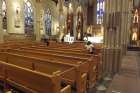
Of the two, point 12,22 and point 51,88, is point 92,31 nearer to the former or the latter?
point 12,22

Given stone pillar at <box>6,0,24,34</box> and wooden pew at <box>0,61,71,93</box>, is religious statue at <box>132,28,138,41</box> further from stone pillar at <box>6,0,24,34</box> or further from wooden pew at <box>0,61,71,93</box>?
wooden pew at <box>0,61,71,93</box>

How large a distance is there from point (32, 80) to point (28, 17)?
14.2 metres

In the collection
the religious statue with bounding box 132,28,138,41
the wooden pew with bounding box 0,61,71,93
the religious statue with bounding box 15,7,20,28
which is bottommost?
the wooden pew with bounding box 0,61,71,93

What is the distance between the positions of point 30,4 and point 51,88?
15.1 m

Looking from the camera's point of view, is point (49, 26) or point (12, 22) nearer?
point (12, 22)

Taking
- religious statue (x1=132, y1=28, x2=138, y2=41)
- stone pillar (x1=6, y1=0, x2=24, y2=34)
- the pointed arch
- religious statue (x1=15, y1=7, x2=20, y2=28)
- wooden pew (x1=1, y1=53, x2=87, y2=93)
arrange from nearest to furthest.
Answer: wooden pew (x1=1, y1=53, x2=87, y2=93) → stone pillar (x1=6, y1=0, x2=24, y2=34) → religious statue (x1=15, y1=7, x2=20, y2=28) → religious statue (x1=132, y1=28, x2=138, y2=41) → the pointed arch

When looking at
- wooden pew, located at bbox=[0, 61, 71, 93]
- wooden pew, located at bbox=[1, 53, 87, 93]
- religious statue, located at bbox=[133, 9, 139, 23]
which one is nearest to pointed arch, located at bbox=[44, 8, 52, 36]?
religious statue, located at bbox=[133, 9, 139, 23]

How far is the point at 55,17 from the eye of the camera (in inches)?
829

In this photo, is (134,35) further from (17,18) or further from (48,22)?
(17,18)

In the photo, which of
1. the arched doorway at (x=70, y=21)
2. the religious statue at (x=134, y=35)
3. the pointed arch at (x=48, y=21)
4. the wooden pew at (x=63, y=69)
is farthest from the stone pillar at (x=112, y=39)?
the arched doorway at (x=70, y=21)

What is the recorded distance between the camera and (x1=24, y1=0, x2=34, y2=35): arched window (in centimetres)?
1588

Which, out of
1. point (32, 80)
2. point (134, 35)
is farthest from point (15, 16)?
point (134, 35)

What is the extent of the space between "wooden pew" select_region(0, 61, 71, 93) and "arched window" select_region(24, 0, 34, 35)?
1279cm

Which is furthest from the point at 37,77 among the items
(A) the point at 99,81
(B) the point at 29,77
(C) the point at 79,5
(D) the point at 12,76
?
(C) the point at 79,5
